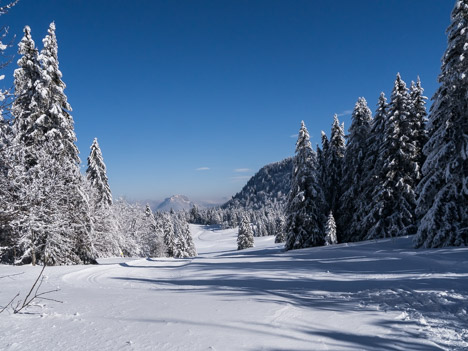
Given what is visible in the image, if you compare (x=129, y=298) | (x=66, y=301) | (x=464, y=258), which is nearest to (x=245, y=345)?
(x=129, y=298)

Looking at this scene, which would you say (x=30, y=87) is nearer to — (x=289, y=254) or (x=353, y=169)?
(x=289, y=254)

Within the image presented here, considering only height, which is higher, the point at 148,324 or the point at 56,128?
the point at 56,128

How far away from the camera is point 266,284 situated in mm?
8227

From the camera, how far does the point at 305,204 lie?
24.7 metres

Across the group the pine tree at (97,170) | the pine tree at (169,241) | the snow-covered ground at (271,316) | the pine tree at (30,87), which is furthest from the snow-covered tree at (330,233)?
the pine tree at (169,241)

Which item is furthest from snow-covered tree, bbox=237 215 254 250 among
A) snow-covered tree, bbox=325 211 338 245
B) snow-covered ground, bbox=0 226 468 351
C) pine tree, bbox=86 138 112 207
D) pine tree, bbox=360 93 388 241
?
A: snow-covered ground, bbox=0 226 468 351

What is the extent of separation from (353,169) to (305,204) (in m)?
Result: 5.97

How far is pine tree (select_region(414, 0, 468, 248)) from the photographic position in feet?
41.2

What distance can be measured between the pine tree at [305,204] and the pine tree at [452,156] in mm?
11365

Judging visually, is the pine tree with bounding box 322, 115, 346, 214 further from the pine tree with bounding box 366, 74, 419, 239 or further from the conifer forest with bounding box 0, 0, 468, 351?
the pine tree with bounding box 366, 74, 419, 239

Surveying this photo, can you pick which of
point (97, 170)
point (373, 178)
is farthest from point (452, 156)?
point (97, 170)

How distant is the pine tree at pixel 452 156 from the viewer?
1257cm

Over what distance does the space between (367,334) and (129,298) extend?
5.43 metres

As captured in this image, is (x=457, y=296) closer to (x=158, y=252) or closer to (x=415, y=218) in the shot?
(x=415, y=218)
